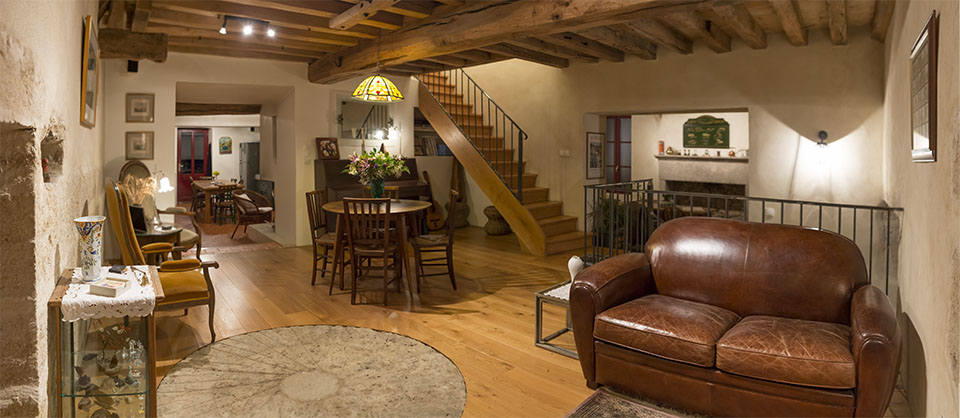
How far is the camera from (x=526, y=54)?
6852 mm

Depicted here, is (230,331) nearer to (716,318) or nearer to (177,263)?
(177,263)

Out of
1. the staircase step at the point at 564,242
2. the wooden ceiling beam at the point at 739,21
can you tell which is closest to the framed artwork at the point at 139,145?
the staircase step at the point at 564,242

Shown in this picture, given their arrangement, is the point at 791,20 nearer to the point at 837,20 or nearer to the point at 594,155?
the point at 837,20

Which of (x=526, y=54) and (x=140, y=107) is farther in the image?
(x=526, y=54)

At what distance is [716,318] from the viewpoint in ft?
9.57

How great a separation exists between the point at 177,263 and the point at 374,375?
1672mm

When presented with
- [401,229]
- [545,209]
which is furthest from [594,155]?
[401,229]

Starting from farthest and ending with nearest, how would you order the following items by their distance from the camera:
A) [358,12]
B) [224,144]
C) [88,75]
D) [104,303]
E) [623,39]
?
[224,144], [623,39], [358,12], [88,75], [104,303]

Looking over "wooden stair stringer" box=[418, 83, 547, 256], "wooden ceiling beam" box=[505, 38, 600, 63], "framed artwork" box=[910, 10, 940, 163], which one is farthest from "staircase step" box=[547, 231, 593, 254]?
"framed artwork" box=[910, 10, 940, 163]

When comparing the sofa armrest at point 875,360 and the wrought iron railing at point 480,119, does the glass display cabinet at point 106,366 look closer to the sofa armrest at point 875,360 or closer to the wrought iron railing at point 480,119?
the sofa armrest at point 875,360

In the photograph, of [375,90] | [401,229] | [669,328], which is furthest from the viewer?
[375,90]

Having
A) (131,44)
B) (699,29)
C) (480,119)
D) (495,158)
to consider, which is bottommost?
(495,158)

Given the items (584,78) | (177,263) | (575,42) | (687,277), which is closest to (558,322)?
(687,277)

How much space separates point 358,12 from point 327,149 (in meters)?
3.43
